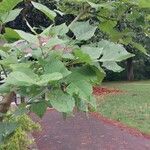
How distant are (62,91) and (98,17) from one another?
388 mm

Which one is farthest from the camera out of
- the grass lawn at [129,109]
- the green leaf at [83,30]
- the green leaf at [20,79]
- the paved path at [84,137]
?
the grass lawn at [129,109]

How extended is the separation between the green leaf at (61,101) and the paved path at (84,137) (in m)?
7.21

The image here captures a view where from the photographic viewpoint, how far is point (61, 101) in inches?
37.7

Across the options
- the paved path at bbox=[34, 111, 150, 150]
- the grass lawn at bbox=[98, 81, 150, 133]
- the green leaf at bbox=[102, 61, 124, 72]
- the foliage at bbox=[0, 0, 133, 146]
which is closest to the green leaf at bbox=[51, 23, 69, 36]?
the foliage at bbox=[0, 0, 133, 146]

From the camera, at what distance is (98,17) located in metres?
1.31

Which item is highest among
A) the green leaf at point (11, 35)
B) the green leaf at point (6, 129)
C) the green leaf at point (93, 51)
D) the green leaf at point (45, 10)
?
the green leaf at point (45, 10)

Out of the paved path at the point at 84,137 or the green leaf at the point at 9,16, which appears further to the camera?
the paved path at the point at 84,137

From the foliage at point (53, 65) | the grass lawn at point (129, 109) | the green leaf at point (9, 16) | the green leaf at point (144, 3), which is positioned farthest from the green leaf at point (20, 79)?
the grass lawn at point (129, 109)

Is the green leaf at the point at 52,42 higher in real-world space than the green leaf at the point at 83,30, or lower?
higher

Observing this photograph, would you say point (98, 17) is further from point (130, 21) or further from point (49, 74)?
point (49, 74)

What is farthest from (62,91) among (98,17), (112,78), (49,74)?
(112,78)

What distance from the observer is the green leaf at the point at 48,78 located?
2.93ft

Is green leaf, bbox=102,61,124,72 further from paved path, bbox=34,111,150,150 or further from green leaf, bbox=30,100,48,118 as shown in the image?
paved path, bbox=34,111,150,150

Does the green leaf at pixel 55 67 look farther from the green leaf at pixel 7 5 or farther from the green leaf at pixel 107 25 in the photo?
the green leaf at pixel 107 25
